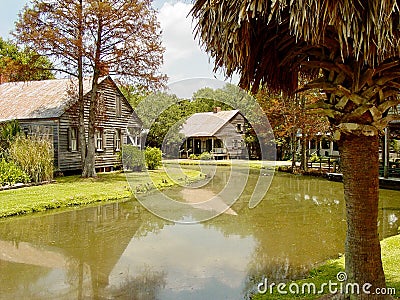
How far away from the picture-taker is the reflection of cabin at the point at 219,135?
3147 cm

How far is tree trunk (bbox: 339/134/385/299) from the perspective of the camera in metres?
3.38

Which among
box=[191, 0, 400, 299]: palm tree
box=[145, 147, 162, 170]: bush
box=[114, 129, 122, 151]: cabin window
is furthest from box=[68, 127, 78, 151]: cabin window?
box=[191, 0, 400, 299]: palm tree

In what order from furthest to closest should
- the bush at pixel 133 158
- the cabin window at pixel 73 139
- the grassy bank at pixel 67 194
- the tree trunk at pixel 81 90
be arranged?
the bush at pixel 133 158, the cabin window at pixel 73 139, the tree trunk at pixel 81 90, the grassy bank at pixel 67 194

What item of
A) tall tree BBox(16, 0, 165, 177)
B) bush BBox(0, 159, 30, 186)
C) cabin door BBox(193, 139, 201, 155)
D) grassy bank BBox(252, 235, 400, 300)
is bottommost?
grassy bank BBox(252, 235, 400, 300)

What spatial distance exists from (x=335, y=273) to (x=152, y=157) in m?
16.6

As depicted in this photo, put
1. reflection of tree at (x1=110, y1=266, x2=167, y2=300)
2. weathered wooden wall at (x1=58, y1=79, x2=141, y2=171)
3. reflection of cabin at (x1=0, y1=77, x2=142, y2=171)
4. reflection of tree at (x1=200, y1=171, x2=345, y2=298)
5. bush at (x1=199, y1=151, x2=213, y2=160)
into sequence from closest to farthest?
1. reflection of tree at (x1=110, y1=266, x2=167, y2=300)
2. reflection of tree at (x1=200, y1=171, x2=345, y2=298)
3. reflection of cabin at (x1=0, y1=77, x2=142, y2=171)
4. weathered wooden wall at (x1=58, y1=79, x2=141, y2=171)
5. bush at (x1=199, y1=151, x2=213, y2=160)

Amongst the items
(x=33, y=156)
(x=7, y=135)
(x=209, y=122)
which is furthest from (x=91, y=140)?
(x=209, y=122)

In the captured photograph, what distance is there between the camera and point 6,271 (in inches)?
236

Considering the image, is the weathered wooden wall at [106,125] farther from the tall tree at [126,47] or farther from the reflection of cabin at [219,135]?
the reflection of cabin at [219,135]

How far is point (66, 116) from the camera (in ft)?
60.8

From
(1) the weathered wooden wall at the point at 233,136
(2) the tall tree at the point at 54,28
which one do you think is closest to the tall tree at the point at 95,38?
(2) the tall tree at the point at 54,28

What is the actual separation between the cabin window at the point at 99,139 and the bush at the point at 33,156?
20.2 ft

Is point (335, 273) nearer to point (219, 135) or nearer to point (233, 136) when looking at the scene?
point (219, 135)

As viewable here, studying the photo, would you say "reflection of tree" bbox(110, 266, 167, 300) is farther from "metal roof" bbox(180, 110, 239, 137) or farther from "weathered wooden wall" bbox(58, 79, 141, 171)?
"metal roof" bbox(180, 110, 239, 137)
